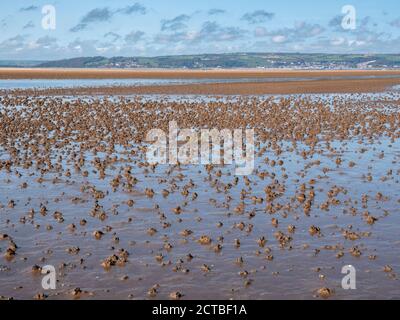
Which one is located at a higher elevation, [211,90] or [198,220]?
[198,220]

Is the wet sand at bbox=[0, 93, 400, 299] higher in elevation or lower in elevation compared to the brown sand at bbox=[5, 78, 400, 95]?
higher

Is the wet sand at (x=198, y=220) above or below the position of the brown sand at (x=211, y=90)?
above

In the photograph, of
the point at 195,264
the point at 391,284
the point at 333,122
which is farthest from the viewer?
the point at 333,122

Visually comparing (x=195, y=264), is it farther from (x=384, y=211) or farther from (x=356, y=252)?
(x=384, y=211)

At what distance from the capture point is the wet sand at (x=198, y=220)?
11062mm

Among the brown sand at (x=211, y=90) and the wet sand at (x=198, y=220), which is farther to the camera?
the brown sand at (x=211, y=90)

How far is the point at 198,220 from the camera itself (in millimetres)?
15062

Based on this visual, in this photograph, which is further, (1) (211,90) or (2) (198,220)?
(1) (211,90)

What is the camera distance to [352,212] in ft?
51.6

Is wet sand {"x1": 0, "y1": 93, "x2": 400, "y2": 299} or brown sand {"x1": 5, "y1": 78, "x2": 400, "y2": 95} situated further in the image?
brown sand {"x1": 5, "y1": 78, "x2": 400, "y2": 95}

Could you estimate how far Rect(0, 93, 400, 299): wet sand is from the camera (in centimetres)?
1106
